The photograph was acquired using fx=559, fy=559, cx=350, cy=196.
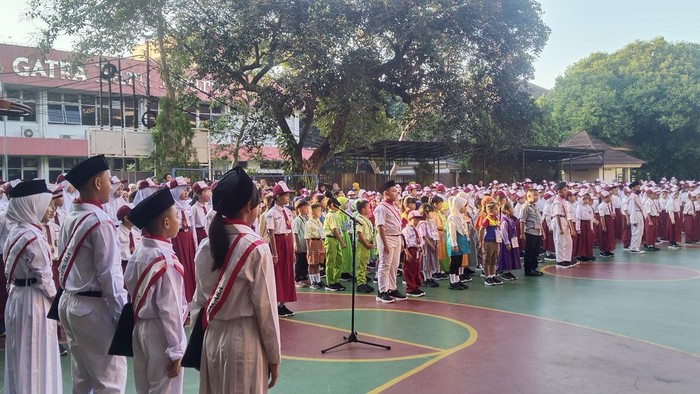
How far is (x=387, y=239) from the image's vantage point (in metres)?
9.18

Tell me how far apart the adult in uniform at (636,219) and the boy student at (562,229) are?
3.44 metres

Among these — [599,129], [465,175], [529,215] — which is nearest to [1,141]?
[465,175]

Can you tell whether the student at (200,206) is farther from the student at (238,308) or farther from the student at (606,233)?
the student at (606,233)

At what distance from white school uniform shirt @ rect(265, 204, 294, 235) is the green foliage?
1093 cm

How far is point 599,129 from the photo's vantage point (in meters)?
33.7

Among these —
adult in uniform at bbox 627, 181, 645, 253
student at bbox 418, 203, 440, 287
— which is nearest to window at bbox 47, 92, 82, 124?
student at bbox 418, 203, 440, 287

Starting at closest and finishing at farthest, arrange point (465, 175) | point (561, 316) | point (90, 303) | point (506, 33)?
point (90, 303) → point (561, 316) → point (506, 33) → point (465, 175)

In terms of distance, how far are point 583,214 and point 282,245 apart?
8.54 m

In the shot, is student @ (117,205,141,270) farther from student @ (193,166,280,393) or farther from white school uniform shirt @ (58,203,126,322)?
student @ (193,166,280,393)

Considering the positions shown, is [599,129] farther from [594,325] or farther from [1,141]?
[1,141]

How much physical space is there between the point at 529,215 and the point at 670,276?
9.94 ft

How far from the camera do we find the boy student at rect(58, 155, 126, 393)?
12.2 ft

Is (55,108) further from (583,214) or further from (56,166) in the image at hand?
(583,214)

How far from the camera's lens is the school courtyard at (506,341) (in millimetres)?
5430
